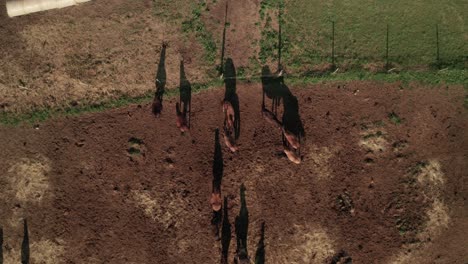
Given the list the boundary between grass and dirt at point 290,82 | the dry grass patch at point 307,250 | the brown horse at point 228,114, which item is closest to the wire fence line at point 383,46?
the boundary between grass and dirt at point 290,82

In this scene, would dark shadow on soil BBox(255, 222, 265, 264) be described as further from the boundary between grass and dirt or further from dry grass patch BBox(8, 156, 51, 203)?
dry grass patch BBox(8, 156, 51, 203)

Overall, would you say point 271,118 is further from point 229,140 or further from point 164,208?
point 164,208

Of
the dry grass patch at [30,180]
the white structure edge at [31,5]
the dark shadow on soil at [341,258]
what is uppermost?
the white structure edge at [31,5]

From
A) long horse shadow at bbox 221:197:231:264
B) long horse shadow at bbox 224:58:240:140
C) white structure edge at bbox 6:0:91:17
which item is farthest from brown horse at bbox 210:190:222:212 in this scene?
white structure edge at bbox 6:0:91:17

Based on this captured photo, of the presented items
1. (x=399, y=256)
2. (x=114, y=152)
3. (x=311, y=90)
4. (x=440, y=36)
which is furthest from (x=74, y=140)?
(x=440, y=36)

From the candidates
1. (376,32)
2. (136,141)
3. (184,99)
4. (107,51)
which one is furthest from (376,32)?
(107,51)

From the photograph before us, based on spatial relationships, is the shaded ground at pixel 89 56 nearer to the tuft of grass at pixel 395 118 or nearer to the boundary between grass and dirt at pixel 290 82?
the boundary between grass and dirt at pixel 290 82

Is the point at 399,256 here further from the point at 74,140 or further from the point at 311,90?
the point at 74,140
